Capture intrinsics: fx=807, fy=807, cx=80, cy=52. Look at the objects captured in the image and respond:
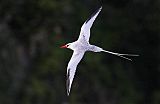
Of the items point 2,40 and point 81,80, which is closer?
point 2,40

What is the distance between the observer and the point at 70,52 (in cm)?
2852

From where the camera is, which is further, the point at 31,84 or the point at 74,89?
the point at 74,89

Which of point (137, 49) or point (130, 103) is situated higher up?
point (137, 49)

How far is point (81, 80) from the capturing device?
97.8 ft

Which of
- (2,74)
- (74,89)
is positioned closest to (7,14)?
(2,74)

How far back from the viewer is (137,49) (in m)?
31.2

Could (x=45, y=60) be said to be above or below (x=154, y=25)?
below

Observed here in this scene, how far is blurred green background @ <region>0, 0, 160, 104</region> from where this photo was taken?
27.8 meters

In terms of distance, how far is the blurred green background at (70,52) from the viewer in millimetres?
27812

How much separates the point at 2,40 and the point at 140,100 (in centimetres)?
701

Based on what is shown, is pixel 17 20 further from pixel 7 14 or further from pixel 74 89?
pixel 74 89

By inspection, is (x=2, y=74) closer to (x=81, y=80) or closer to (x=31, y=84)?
(x=31, y=84)

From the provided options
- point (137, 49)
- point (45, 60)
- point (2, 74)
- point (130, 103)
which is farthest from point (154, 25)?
point (2, 74)

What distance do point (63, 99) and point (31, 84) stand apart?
4.44 ft
